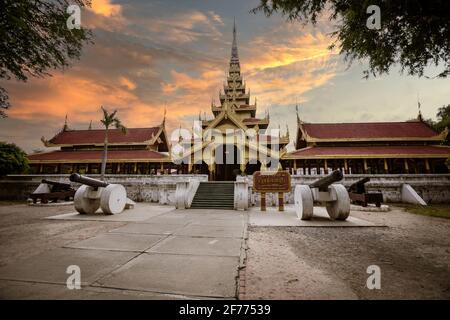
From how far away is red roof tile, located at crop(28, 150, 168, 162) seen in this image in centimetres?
2194

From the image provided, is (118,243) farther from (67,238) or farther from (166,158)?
(166,158)

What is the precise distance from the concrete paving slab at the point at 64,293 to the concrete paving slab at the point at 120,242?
156cm

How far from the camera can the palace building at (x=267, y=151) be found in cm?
1998

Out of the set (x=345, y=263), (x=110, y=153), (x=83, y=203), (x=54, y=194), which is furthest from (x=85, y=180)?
(x=110, y=153)

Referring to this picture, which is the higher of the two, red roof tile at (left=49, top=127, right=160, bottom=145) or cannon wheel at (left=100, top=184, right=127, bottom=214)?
red roof tile at (left=49, top=127, right=160, bottom=145)

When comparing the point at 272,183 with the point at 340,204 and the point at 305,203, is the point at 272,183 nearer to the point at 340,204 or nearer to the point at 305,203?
the point at 305,203

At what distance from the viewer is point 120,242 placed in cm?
464

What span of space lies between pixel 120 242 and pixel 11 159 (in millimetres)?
19552

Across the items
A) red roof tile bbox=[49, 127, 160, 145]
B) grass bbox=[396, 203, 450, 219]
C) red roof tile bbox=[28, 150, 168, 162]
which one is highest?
red roof tile bbox=[49, 127, 160, 145]

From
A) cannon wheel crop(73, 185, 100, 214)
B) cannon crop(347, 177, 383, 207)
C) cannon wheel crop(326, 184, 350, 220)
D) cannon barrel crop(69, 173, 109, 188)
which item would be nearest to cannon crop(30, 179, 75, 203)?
cannon wheel crop(73, 185, 100, 214)

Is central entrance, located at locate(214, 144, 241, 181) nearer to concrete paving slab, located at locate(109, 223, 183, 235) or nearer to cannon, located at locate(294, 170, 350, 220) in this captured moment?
cannon, located at locate(294, 170, 350, 220)

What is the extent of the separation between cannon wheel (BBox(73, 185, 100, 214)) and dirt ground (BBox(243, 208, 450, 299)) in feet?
22.2

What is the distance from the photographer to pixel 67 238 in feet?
16.4

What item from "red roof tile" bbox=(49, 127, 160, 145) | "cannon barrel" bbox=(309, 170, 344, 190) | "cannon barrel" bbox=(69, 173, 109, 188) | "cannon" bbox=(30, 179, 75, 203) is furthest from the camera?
"red roof tile" bbox=(49, 127, 160, 145)
